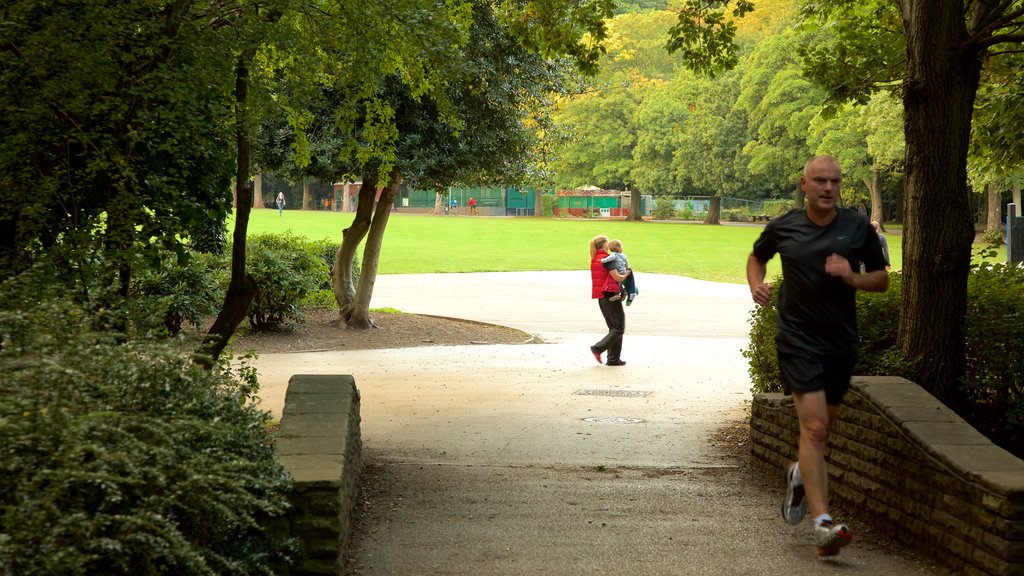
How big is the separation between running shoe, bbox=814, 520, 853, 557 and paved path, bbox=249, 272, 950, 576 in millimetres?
100

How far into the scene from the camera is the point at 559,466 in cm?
859

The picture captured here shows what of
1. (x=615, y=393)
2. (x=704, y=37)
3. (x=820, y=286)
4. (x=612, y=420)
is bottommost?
(x=615, y=393)

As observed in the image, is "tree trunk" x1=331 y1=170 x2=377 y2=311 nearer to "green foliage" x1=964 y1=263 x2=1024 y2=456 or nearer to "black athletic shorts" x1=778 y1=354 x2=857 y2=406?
"green foliage" x1=964 y1=263 x2=1024 y2=456

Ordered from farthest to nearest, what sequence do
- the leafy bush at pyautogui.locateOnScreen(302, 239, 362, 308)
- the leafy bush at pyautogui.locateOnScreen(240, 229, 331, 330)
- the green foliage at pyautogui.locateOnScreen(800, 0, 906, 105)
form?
1. the leafy bush at pyautogui.locateOnScreen(302, 239, 362, 308)
2. the leafy bush at pyautogui.locateOnScreen(240, 229, 331, 330)
3. the green foliage at pyautogui.locateOnScreen(800, 0, 906, 105)

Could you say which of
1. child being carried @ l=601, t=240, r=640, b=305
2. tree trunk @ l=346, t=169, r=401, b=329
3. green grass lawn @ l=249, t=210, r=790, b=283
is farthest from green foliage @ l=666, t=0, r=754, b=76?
green grass lawn @ l=249, t=210, r=790, b=283

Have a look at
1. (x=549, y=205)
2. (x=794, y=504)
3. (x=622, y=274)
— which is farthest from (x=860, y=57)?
(x=549, y=205)

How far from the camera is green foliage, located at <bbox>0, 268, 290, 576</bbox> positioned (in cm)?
328

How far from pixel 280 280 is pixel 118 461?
49.0 ft

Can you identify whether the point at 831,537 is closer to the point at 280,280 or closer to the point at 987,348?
the point at 987,348

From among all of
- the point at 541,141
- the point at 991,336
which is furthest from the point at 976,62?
the point at 541,141

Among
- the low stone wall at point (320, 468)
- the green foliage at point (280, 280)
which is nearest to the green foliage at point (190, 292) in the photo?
the green foliage at point (280, 280)

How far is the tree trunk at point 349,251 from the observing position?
1972 cm

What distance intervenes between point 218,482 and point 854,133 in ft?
187

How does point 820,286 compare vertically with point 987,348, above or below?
above
